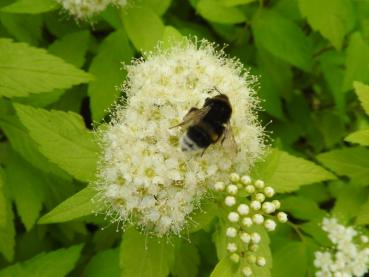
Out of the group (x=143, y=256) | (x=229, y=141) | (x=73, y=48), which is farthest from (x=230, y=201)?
(x=73, y=48)

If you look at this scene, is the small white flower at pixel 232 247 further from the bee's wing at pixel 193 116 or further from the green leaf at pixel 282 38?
the green leaf at pixel 282 38

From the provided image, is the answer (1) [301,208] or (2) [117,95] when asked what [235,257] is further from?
(2) [117,95]

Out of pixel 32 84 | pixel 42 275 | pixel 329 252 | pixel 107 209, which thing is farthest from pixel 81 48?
pixel 329 252

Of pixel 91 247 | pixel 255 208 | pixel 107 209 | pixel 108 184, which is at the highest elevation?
pixel 255 208

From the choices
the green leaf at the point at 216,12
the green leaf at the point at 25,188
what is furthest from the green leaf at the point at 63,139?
the green leaf at the point at 216,12

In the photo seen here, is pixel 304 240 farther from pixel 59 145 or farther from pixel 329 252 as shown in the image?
pixel 59 145

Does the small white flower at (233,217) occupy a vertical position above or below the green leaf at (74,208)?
above

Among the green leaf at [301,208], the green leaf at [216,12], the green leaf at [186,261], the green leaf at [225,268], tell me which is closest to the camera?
the green leaf at [225,268]
